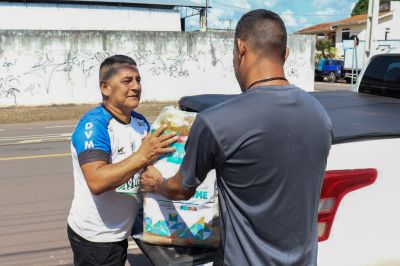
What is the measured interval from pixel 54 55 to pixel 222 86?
23.8 feet

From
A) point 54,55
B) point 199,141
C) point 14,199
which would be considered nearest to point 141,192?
point 199,141

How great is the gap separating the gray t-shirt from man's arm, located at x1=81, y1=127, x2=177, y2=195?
38 centimetres

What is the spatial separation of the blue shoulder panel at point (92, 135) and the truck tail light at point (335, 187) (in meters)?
1.07

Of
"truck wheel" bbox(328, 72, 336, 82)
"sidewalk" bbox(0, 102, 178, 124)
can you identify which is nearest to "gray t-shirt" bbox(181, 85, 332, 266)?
"sidewalk" bbox(0, 102, 178, 124)

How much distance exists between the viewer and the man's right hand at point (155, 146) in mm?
2076

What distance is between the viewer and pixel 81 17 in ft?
85.9

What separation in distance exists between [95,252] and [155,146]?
0.77 meters

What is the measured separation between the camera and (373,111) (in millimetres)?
3008

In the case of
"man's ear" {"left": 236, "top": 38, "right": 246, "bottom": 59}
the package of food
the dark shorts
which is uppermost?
"man's ear" {"left": 236, "top": 38, "right": 246, "bottom": 59}

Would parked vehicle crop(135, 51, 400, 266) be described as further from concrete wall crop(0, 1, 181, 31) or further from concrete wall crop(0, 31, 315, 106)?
concrete wall crop(0, 1, 181, 31)

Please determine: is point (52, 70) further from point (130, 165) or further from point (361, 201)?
point (361, 201)

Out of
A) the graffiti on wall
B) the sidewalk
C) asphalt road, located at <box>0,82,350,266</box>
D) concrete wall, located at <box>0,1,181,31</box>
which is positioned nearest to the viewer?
asphalt road, located at <box>0,82,350,266</box>

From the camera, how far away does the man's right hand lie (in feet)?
6.81

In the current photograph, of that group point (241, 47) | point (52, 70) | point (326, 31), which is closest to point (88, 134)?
point (241, 47)
